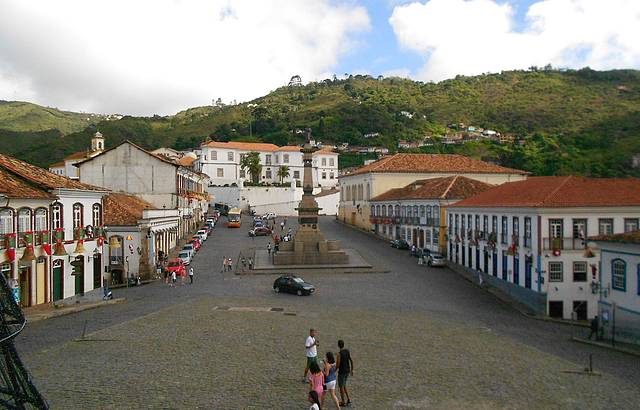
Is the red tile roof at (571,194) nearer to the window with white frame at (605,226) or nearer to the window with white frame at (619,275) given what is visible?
the window with white frame at (605,226)

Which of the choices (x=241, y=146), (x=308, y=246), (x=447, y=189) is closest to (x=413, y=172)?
(x=447, y=189)

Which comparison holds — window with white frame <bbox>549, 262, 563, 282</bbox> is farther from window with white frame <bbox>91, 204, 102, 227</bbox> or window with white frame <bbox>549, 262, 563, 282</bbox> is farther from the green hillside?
the green hillside

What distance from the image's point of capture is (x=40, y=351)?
14711 mm

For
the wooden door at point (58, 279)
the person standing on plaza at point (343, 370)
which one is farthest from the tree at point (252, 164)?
the person standing on plaza at point (343, 370)

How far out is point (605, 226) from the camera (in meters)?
27.7

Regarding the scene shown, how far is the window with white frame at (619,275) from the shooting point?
20906mm

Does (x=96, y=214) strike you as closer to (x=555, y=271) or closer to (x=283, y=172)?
(x=555, y=271)

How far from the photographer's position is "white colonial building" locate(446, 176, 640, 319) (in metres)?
27.0

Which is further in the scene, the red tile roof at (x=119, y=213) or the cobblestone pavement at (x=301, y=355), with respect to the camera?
the red tile roof at (x=119, y=213)

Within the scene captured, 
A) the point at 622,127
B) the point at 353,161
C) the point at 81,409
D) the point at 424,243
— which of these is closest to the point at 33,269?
the point at 81,409

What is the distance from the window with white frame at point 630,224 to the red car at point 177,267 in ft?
74.6

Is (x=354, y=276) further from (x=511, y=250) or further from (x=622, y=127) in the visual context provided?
(x=622, y=127)

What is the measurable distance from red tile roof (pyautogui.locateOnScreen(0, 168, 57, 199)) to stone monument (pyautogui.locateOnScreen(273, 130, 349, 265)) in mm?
15843

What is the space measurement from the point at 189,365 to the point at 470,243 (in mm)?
25874
